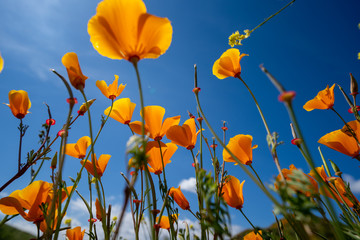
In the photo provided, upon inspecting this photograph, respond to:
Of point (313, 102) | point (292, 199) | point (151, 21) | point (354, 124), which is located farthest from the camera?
point (313, 102)

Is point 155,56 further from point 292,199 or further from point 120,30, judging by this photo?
point 292,199

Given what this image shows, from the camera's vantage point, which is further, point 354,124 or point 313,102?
point 313,102

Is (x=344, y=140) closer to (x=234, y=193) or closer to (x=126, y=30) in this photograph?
(x=234, y=193)

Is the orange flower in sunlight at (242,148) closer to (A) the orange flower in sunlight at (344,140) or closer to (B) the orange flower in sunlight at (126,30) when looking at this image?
(A) the orange flower in sunlight at (344,140)

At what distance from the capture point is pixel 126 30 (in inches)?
31.2

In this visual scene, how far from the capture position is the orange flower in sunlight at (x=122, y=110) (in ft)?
5.03

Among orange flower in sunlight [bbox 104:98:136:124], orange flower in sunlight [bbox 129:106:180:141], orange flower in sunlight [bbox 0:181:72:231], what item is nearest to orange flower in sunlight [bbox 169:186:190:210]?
orange flower in sunlight [bbox 129:106:180:141]

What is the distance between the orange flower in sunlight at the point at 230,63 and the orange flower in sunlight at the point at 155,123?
0.45 metres

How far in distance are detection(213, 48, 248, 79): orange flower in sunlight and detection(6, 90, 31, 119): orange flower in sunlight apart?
4.50ft

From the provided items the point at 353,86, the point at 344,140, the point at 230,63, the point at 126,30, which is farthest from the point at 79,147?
the point at 353,86

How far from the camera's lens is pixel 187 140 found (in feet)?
4.58

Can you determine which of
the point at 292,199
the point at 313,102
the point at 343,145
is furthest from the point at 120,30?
the point at 313,102

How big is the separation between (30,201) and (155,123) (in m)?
0.75

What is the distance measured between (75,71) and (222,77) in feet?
3.30
